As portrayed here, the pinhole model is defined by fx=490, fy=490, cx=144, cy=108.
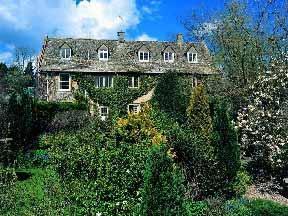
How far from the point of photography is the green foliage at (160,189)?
1034cm

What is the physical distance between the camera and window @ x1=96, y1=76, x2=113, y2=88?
42.7 metres

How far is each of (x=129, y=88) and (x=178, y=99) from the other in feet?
42.7

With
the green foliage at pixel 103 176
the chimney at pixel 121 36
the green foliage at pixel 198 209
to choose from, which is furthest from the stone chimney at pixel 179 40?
the green foliage at pixel 198 209

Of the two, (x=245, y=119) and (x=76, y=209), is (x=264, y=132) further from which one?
(x=76, y=209)

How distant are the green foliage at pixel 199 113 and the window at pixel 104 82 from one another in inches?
817


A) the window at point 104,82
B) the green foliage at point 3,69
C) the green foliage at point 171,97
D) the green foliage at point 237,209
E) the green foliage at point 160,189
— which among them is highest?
the green foliage at point 3,69

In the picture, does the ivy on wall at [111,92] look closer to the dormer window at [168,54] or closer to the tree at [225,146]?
the dormer window at [168,54]

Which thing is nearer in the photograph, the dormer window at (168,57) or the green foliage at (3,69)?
the dormer window at (168,57)

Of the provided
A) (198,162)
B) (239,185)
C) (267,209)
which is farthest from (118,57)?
(267,209)

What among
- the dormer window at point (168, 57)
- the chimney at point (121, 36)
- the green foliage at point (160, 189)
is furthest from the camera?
the chimney at point (121, 36)

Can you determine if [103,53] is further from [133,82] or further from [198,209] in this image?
[198,209]

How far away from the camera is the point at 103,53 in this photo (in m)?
45.1

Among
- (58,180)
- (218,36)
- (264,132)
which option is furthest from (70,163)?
(218,36)

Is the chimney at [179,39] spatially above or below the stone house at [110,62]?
above
